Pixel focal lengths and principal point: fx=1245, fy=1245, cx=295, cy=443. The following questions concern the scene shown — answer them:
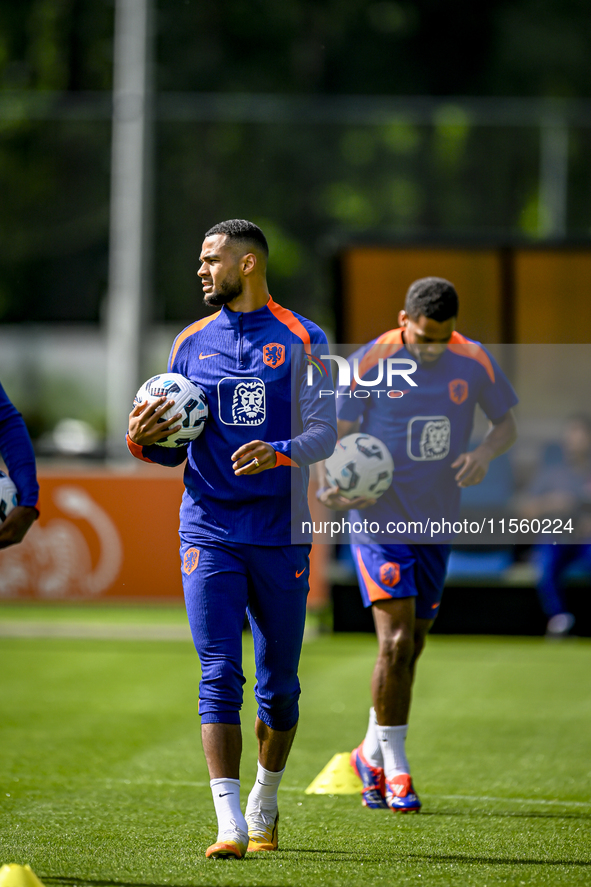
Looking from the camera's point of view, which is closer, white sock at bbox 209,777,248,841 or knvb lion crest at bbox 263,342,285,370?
white sock at bbox 209,777,248,841

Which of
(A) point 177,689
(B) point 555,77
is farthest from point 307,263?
(A) point 177,689

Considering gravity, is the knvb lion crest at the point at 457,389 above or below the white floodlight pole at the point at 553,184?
below

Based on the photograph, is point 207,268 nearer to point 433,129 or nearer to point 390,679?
point 390,679

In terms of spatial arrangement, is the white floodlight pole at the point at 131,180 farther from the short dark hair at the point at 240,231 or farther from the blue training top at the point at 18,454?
the short dark hair at the point at 240,231

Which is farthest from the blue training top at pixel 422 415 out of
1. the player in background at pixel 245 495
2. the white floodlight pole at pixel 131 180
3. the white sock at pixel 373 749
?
the white floodlight pole at pixel 131 180

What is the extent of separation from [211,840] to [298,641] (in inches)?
34.2

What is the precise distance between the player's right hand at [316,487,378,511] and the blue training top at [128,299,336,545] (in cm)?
100

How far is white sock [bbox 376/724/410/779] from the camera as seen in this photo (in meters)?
5.66

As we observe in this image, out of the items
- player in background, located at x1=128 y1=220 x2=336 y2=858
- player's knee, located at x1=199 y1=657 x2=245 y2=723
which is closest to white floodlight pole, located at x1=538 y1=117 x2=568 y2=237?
player in background, located at x1=128 y1=220 x2=336 y2=858

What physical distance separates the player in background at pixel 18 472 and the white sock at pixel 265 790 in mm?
1392

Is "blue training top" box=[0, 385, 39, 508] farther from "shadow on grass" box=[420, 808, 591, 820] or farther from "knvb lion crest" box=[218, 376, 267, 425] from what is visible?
"shadow on grass" box=[420, 808, 591, 820]

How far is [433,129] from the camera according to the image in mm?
20781

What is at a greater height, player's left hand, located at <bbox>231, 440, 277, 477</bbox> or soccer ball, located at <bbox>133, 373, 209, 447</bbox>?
soccer ball, located at <bbox>133, 373, 209, 447</bbox>

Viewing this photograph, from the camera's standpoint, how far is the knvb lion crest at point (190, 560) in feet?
15.1
